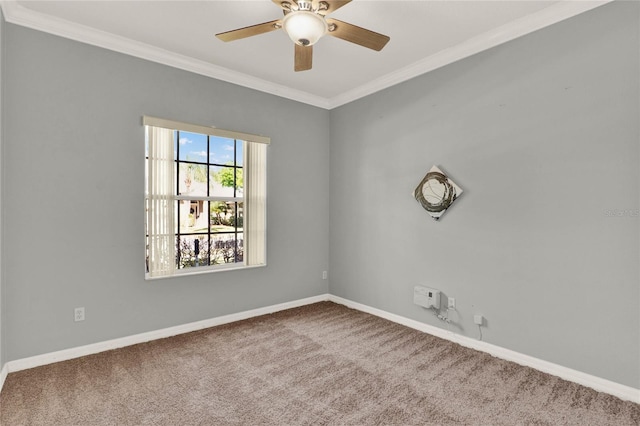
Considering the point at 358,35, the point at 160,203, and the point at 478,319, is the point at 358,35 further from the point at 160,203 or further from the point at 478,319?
the point at 478,319

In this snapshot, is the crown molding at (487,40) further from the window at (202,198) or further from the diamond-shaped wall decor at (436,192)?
the window at (202,198)

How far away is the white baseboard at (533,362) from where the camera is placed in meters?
2.28

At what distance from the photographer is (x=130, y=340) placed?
312 cm

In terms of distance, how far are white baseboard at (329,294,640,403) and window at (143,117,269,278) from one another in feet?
6.53

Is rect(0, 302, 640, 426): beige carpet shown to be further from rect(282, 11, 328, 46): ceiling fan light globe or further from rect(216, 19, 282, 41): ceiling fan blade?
rect(216, 19, 282, 41): ceiling fan blade

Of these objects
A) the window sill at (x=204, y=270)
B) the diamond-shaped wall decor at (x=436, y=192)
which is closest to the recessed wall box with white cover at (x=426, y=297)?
the diamond-shaped wall decor at (x=436, y=192)

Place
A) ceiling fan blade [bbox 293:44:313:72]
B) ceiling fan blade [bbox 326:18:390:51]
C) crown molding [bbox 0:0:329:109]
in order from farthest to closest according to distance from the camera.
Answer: crown molding [bbox 0:0:329:109] < ceiling fan blade [bbox 293:44:313:72] < ceiling fan blade [bbox 326:18:390:51]

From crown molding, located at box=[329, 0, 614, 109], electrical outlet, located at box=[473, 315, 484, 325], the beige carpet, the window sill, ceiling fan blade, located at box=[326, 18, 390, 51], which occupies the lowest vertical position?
the beige carpet

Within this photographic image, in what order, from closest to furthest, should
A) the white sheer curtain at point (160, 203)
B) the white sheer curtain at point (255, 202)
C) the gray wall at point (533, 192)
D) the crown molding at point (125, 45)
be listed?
the gray wall at point (533, 192) < the crown molding at point (125, 45) < the white sheer curtain at point (160, 203) < the white sheer curtain at point (255, 202)

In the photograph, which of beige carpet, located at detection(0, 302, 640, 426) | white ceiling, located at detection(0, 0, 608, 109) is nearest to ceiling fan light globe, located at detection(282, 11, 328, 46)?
white ceiling, located at detection(0, 0, 608, 109)

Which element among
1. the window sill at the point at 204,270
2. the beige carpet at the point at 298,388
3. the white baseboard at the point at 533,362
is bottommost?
the beige carpet at the point at 298,388

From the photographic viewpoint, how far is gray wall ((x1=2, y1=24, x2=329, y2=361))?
2.63m

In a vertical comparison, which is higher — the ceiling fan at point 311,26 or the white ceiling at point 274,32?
the white ceiling at point 274,32

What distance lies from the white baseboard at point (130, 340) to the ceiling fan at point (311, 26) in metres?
2.82
